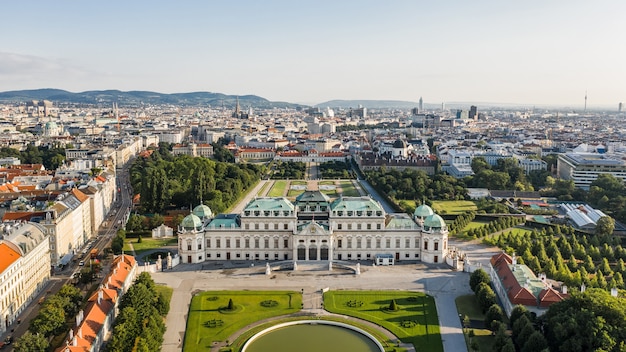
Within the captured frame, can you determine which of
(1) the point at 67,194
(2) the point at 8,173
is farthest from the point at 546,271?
(2) the point at 8,173

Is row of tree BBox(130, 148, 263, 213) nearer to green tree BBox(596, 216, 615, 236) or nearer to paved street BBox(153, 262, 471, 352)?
paved street BBox(153, 262, 471, 352)

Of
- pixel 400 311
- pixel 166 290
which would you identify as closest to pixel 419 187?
pixel 400 311

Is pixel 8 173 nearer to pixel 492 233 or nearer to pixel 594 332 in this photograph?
pixel 492 233

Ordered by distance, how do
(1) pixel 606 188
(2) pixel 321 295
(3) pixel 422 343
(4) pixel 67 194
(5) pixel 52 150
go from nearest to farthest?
(3) pixel 422 343
(2) pixel 321 295
(4) pixel 67 194
(1) pixel 606 188
(5) pixel 52 150

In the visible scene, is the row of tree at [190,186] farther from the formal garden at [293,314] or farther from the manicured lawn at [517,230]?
the manicured lawn at [517,230]

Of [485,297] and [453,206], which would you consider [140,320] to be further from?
[453,206]

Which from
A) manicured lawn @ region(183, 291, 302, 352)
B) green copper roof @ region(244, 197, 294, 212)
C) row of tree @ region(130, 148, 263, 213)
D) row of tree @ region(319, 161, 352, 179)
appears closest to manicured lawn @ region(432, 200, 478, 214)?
green copper roof @ region(244, 197, 294, 212)

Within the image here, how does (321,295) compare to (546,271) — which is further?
(546,271)
